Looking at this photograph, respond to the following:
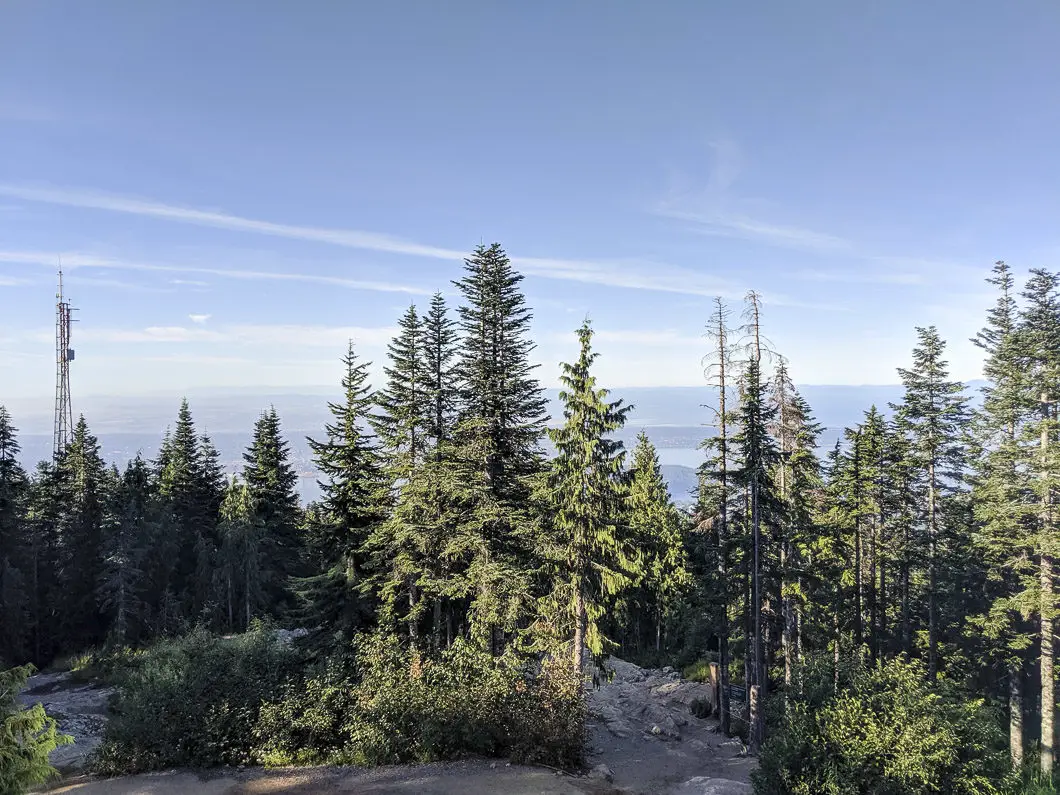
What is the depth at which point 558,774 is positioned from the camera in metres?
15.0

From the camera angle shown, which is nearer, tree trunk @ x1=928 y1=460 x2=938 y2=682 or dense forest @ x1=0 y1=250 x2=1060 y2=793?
dense forest @ x1=0 y1=250 x2=1060 y2=793

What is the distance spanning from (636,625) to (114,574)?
36667 millimetres

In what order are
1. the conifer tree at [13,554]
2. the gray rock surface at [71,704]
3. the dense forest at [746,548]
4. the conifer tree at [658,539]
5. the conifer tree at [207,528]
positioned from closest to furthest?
the dense forest at [746,548]
the gray rock surface at [71,704]
the conifer tree at [13,554]
the conifer tree at [658,539]
the conifer tree at [207,528]

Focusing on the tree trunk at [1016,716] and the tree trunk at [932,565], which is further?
the tree trunk at [932,565]

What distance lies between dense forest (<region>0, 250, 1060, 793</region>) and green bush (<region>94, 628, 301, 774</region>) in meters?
0.25

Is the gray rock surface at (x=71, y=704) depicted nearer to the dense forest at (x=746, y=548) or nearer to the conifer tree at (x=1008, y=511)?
the dense forest at (x=746, y=548)

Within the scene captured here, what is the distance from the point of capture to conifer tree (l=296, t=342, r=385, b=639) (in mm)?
23156

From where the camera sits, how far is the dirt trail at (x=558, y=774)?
1423 cm

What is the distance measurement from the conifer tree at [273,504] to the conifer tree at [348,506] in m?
24.5

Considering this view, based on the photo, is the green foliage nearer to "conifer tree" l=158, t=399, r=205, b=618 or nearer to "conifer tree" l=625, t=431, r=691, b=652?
"conifer tree" l=625, t=431, r=691, b=652

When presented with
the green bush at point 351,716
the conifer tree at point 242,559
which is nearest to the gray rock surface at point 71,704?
the green bush at point 351,716

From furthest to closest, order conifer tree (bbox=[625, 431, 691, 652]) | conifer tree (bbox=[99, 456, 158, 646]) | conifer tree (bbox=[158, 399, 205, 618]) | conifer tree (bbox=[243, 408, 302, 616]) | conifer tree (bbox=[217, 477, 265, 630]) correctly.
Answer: conifer tree (bbox=[243, 408, 302, 616]), conifer tree (bbox=[158, 399, 205, 618]), conifer tree (bbox=[217, 477, 265, 630]), conifer tree (bbox=[625, 431, 691, 652]), conifer tree (bbox=[99, 456, 158, 646])

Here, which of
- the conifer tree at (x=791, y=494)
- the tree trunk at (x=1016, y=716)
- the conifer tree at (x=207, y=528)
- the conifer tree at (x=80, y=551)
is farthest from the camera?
the conifer tree at (x=207, y=528)

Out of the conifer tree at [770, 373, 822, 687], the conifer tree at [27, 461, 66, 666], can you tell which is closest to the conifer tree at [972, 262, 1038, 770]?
the conifer tree at [770, 373, 822, 687]
